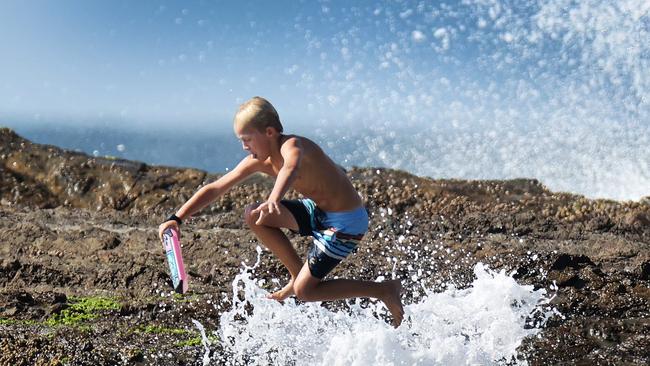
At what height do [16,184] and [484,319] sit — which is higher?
[16,184]

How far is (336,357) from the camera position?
237 inches

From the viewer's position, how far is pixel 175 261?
5652mm

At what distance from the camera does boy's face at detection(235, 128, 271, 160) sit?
546cm

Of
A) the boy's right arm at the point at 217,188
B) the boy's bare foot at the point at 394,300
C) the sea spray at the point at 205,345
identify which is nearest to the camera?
the boy's right arm at the point at 217,188

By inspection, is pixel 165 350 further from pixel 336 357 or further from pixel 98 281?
pixel 98 281

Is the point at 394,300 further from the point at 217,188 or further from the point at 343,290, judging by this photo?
the point at 217,188

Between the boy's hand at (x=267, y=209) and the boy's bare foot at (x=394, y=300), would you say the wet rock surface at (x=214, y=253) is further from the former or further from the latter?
the boy's hand at (x=267, y=209)

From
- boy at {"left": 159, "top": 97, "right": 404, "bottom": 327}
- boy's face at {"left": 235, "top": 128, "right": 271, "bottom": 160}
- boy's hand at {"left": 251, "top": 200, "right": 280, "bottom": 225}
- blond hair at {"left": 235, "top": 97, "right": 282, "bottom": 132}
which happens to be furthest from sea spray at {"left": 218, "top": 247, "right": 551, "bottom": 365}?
blond hair at {"left": 235, "top": 97, "right": 282, "bottom": 132}

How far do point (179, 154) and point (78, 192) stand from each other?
111 meters

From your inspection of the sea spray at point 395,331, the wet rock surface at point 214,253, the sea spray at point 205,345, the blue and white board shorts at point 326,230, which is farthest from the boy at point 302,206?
the wet rock surface at point 214,253

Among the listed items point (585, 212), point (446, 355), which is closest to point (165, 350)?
point (446, 355)

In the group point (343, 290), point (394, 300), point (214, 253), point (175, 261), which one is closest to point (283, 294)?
point (343, 290)

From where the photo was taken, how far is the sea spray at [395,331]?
5977 mm

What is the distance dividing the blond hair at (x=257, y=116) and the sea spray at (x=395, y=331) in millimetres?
1528
